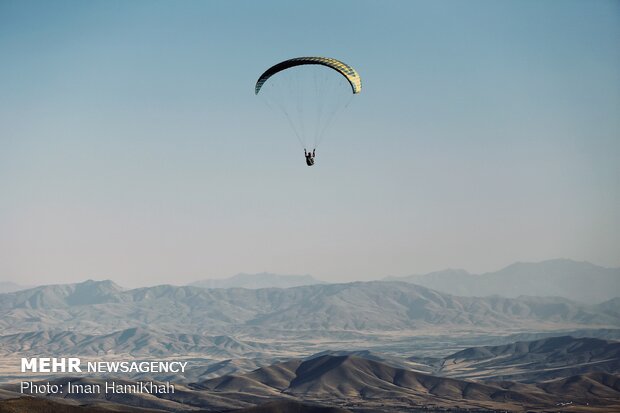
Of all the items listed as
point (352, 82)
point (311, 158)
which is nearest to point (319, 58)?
point (352, 82)

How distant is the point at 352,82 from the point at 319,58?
6225 millimetres

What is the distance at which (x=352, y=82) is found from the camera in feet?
434

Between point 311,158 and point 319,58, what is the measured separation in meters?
15.2

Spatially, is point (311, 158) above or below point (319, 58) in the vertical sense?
below

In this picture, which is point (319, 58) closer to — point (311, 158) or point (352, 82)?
point (352, 82)

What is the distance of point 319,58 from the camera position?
131m

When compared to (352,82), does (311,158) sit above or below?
below

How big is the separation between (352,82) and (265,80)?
1385 centimetres

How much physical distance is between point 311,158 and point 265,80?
14.4 meters

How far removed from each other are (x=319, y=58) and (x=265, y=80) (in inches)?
391

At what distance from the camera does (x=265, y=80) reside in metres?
136

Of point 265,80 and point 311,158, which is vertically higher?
point 265,80
